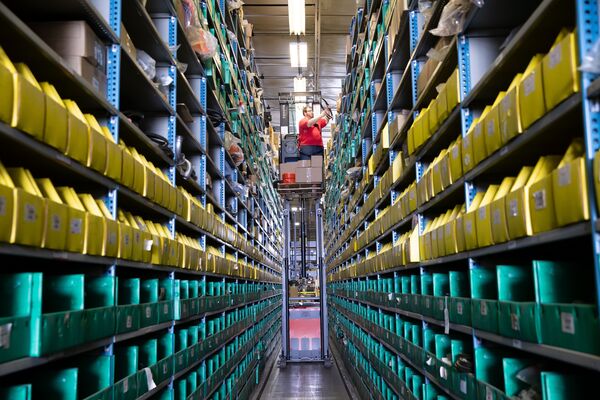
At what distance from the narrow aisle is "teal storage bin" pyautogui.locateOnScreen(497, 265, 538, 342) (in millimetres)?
6049

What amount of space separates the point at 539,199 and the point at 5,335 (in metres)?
1.83

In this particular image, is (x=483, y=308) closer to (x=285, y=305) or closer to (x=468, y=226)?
(x=468, y=226)

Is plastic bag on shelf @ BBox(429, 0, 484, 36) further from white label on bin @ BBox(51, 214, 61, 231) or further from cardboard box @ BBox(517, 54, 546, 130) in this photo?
white label on bin @ BBox(51, 214, 61, 231)

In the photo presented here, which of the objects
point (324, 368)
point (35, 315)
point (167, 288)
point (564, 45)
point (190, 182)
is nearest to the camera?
point (564, 45)

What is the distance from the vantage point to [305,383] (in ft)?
30.9

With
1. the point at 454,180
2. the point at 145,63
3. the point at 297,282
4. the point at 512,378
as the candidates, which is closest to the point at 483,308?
the point at 512,378

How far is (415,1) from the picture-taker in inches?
165

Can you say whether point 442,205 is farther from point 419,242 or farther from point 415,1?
point 415,1

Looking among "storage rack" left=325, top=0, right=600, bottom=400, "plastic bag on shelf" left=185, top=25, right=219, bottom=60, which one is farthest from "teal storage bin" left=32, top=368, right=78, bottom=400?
"plastic bag on shelf" left=185, top=25, right=219, bottom=60

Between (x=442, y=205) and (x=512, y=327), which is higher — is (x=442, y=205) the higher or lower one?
the higher one

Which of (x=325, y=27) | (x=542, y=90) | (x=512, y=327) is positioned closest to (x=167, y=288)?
(x=512, y=327)

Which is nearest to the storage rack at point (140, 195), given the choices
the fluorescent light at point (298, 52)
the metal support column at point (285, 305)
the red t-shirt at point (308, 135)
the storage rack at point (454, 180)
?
the storage rack at point (454, 180)

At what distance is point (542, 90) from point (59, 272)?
2498 mm

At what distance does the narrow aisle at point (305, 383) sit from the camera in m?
8.52
